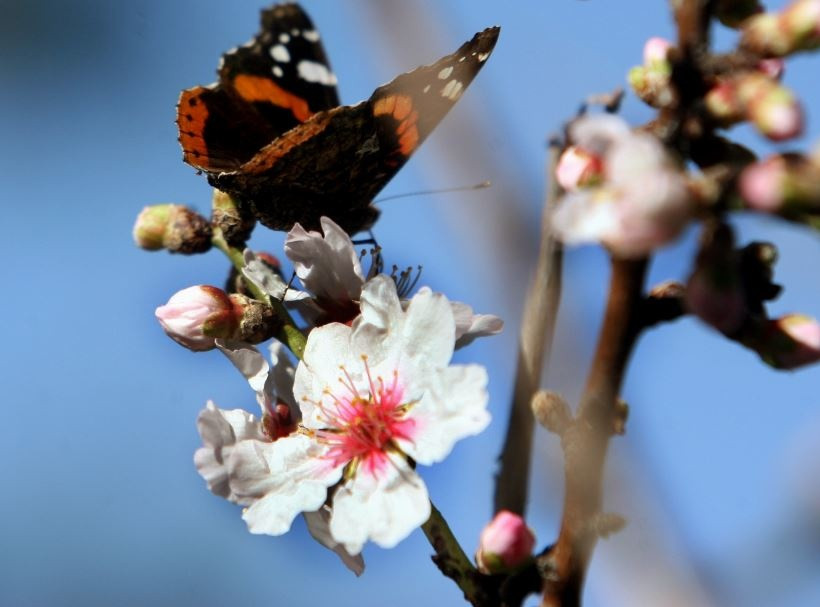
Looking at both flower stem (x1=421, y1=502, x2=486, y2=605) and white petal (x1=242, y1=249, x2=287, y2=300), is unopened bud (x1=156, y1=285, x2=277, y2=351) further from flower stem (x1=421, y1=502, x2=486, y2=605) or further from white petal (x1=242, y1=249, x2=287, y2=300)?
flower stem (x1=421, y1=502, x2=486, y2=605)

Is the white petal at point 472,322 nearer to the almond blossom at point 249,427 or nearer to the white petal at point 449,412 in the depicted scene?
the white petal at point 449,412

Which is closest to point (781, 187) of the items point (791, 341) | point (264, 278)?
point (791, 341)

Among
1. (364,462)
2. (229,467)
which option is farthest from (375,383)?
(229,467)

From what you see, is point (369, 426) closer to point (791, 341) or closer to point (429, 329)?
point (429, 329)

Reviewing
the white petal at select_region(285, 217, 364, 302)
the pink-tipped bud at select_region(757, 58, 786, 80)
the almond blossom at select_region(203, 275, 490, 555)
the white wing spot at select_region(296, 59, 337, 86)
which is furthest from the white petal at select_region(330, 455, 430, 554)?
the white wing spot at select_region(296, 59, 337, 86)

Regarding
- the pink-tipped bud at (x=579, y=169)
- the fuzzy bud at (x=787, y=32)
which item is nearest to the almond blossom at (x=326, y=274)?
the pink-tipped bud at (x=579, y=169)

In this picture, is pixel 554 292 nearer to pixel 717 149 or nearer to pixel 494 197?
pixel 494 197
